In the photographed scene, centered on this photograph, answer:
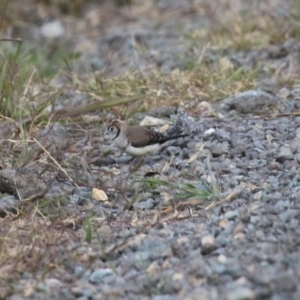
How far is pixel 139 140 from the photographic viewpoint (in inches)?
167

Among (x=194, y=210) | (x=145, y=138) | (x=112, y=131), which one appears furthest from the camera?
(x=112, y=131)

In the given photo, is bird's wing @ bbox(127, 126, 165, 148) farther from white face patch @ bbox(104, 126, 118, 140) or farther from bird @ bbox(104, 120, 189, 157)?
white face patch @ bbox(104, 126, 118, 140)

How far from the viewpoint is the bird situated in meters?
4.23

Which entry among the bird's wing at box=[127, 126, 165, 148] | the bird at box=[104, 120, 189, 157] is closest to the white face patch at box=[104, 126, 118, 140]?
the bird at box=[104, 120, 189, 157]

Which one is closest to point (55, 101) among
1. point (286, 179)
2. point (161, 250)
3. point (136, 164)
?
point (136, 164)

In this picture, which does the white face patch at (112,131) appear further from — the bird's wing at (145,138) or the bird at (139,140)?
the bird's wing at (145,138)

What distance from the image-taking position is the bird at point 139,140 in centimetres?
423

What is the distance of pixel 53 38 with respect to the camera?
24.7 feet

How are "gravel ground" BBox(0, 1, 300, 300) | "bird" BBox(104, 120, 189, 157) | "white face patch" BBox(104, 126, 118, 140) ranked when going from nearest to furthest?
"gravel ground" BBox(0, 1, 300, 300)
"bird" BBox(104, 120, 189, 157)
"white face patch" BBox(104, 126, 118, 140)

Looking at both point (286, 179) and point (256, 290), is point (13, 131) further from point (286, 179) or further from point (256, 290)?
point (256, 290)

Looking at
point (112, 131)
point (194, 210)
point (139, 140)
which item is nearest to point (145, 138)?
point (139, 140)

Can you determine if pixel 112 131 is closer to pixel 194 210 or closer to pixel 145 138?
pixel 145 138

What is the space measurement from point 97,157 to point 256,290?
74.1 inches

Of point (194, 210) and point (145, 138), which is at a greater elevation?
point (194, 210)
